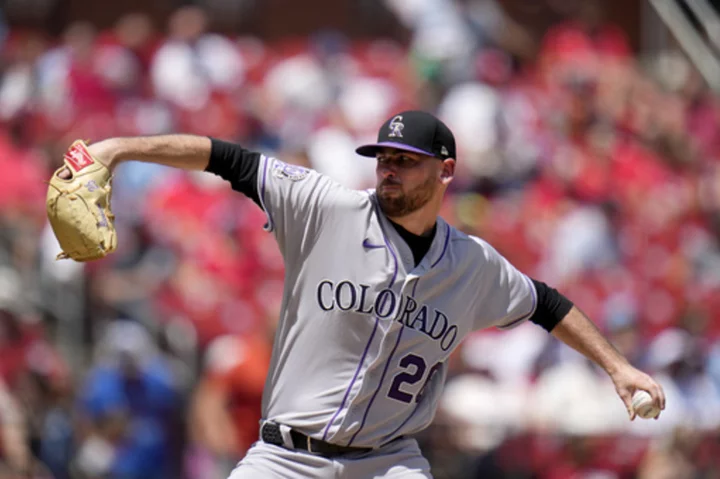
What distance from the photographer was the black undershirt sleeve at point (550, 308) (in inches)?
184

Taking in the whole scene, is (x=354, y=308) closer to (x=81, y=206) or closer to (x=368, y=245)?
(x=368, y=245)

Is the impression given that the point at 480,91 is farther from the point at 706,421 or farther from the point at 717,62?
the point at 706,421

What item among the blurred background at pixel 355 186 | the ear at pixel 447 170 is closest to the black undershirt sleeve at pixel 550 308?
the ear at pixel 447 170

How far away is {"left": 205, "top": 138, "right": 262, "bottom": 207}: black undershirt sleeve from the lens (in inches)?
165

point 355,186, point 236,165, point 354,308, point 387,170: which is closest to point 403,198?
point 387,170

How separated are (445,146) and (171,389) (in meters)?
3.75

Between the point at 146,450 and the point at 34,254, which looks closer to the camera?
the point at 146,450

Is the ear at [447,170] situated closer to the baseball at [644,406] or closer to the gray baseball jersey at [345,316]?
the gray baseball jersey at [345,316]

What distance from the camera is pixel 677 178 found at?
1059 cm

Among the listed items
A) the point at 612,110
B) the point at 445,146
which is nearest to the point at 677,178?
the point at 612,110

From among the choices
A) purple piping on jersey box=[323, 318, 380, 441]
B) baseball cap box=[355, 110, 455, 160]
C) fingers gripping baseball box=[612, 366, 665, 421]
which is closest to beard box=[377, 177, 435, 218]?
baseball cap box=[355, 110, 455, 160]

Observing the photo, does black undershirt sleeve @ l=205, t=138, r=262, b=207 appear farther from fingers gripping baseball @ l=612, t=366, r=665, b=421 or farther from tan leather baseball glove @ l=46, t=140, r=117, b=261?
fingers gripping baseball @ l=612, t=366, r=665, b=421

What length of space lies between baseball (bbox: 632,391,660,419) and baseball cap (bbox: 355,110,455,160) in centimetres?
119

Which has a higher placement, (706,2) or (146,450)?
(706,2)
